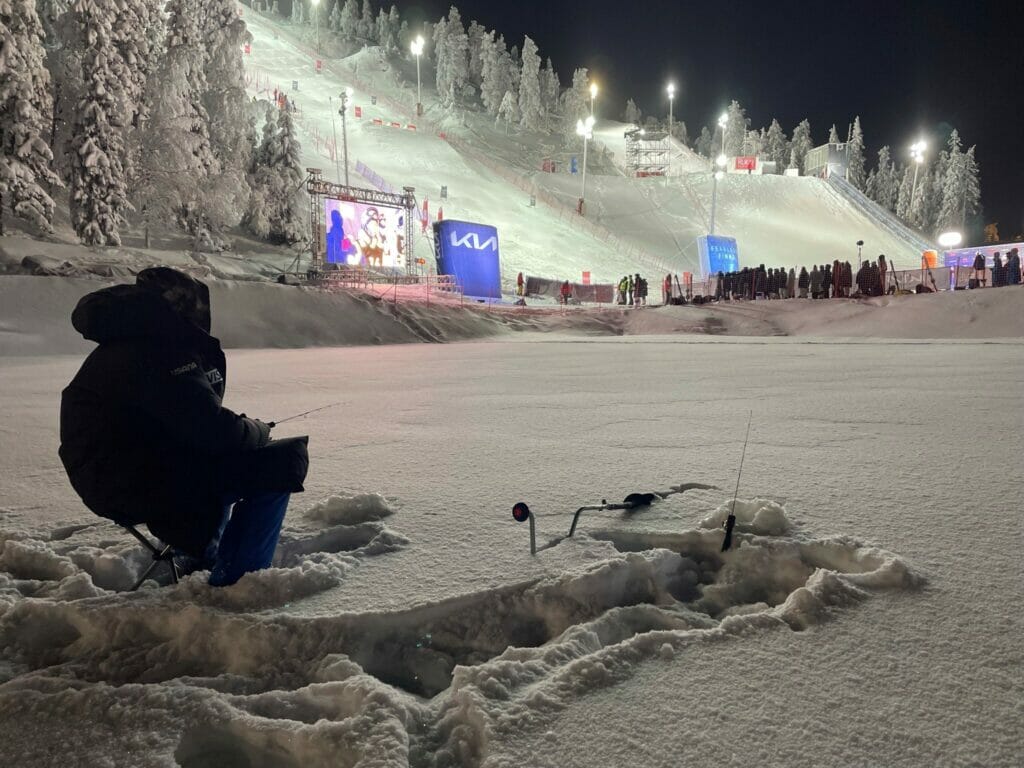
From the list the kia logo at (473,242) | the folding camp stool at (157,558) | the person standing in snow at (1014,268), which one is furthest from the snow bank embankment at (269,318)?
the person standing in snow at (1014,268)

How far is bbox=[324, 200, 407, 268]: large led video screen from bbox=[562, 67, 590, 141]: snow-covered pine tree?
2356 inches

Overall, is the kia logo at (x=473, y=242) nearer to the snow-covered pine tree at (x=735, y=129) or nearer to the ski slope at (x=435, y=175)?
the ski slope at (x=435, y=175)

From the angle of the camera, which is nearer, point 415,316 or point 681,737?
point 681,737

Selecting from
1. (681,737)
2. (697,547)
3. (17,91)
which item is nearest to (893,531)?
(697,547)

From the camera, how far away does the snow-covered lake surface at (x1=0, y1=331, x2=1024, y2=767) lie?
4.44 feet

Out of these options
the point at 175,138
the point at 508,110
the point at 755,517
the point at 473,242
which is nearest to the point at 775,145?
the point at 508,110

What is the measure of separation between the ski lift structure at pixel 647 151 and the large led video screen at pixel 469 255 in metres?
46.9

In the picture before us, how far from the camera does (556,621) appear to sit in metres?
1.89

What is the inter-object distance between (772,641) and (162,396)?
6.39 feet

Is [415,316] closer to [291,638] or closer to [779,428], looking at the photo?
[779,428]

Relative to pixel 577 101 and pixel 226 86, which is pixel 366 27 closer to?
pixel 577 101

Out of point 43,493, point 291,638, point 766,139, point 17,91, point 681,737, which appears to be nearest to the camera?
point 681,737

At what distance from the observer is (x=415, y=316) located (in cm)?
1889

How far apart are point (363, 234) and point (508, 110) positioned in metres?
59.4
